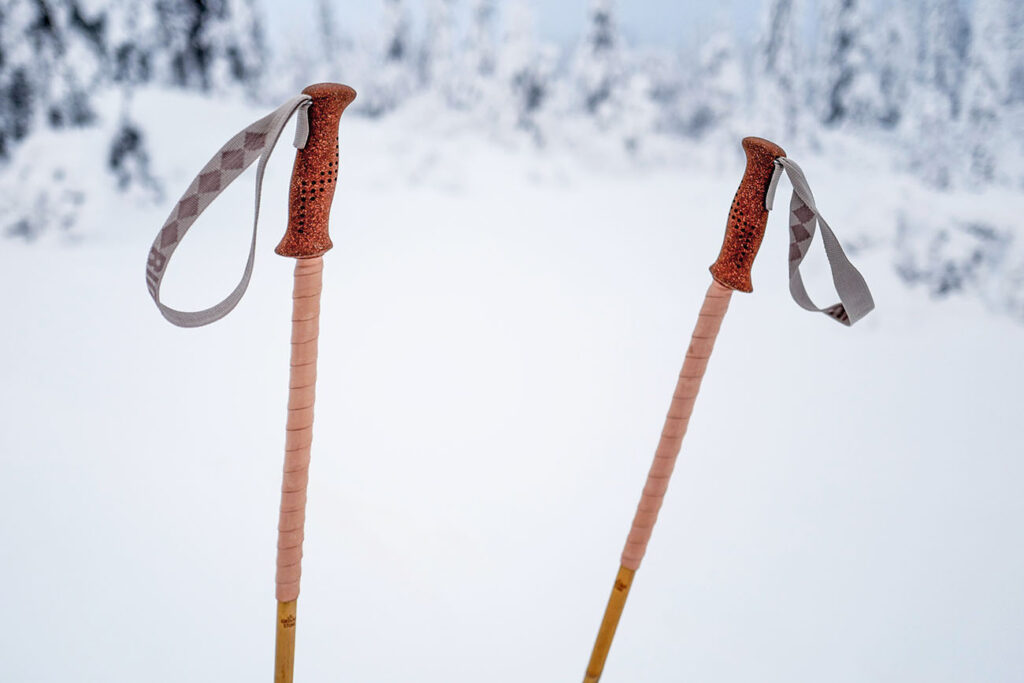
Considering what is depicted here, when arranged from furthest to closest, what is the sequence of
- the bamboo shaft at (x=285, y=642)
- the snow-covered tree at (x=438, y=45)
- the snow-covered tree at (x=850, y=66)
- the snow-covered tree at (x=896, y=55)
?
the snow-covered tree at (x=438, y=45) < the snow-covered tree at (x=850, y=66) < the snow-covered tree at (x=896, y=55) < the bamboo shaft at (x=285, y=642)

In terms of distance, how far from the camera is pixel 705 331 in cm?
86

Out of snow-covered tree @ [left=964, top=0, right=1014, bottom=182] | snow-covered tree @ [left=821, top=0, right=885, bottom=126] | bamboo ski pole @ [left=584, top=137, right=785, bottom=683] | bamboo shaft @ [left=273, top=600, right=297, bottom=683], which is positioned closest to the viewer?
bamboo ski pole @ [left=584, top=137, right=785, bottom=683]

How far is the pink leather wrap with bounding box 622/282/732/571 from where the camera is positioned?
0.85m

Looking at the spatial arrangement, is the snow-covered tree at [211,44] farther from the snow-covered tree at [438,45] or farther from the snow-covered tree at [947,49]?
the snow-covered tree at [947,49]

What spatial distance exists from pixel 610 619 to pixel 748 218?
60cm

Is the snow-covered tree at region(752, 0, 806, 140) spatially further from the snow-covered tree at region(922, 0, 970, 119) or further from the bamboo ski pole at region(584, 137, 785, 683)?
the bamboo ski pole at region(584, 137, 785, 683)

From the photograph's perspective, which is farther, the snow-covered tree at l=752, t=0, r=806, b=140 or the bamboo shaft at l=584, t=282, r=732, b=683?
the snow-covered tree at l=752, t=0, r=806, b=140

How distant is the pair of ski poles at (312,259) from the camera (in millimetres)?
679

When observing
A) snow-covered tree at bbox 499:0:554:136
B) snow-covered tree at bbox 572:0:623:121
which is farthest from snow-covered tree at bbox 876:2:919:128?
snow-covered tree at bbox 499:0:554:136

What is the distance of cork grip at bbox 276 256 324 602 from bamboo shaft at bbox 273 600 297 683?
2 cm

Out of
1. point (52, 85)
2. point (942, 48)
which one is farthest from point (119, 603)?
point (942, 48)

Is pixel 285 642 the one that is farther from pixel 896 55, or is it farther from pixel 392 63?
pixel 392 63

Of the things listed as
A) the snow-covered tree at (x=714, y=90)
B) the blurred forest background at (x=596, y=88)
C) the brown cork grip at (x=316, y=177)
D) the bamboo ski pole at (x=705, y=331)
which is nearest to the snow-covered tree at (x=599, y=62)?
the blurred forest background at (x=596, y=88)

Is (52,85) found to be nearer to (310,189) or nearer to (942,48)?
(310,189)
